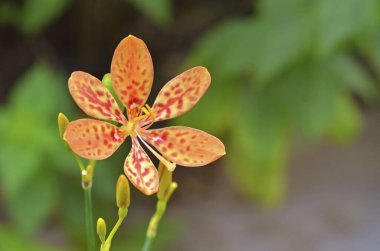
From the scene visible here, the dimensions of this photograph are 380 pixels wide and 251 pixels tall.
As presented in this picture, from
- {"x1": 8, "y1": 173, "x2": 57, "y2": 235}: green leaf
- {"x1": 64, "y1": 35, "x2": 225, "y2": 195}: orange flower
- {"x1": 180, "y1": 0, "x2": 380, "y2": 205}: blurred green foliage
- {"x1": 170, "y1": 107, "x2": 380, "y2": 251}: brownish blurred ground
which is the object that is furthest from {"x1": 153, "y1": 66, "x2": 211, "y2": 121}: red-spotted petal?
{"x1": 170, "y1": 107, "x2": 380, "y2": 251}: brownish blurred ground

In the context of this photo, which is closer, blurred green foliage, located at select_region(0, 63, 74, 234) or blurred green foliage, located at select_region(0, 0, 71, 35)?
blurred green foliage, located at select_region(0, 63, 74, 234)

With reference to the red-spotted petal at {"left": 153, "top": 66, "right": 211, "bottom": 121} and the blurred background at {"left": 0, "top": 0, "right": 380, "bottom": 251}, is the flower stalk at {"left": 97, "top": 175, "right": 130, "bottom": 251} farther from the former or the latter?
the blurred background at {"left": 0, "top": 0, "right": 380, "bottom": 251}

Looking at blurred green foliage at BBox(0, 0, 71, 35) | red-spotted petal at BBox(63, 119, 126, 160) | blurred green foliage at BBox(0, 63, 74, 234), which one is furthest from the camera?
blurred green foliage at BBox(0, 0, 71, 35)

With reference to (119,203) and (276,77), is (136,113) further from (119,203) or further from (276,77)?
(276,77)

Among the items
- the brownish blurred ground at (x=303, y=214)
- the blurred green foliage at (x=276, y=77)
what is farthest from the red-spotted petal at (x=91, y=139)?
the brownish blurred ground at (x=303, y=214)

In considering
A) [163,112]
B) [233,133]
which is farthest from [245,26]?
[163,112]

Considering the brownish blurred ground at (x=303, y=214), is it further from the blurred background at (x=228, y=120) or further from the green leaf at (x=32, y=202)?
the green leaf at (x=32, y=202)

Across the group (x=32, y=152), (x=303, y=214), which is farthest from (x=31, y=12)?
(x=303, y=214)
